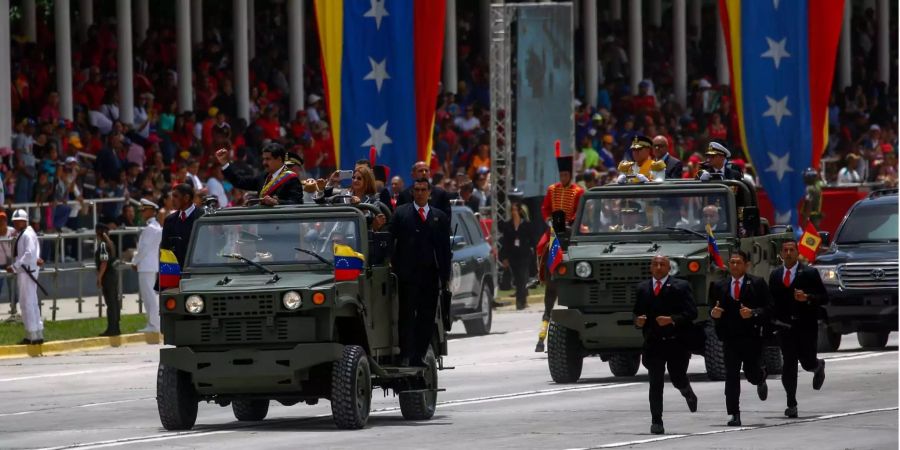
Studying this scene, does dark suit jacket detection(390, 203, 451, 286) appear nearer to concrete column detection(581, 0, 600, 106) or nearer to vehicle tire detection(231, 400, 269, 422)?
vehicle tire detection(231, 400, 269, 422)

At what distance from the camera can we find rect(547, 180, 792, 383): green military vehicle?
21016 millimetres

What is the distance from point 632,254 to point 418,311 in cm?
374

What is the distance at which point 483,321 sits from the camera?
29812 millimetres

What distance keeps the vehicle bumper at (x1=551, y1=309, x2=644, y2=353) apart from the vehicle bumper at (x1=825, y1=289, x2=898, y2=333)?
4.44 metres

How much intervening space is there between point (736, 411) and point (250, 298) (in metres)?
3.95

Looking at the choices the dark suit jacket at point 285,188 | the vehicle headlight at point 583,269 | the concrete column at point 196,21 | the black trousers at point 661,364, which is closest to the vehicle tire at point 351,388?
the dark suit jacket at point 285,188

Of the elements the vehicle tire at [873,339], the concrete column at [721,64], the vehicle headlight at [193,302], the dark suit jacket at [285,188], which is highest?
the concrete column at [721,64]

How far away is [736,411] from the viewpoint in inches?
679

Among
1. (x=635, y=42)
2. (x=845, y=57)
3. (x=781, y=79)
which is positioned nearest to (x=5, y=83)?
(x=781, y=79)

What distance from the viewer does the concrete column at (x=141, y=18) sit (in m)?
42.4

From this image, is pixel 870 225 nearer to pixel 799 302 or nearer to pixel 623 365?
pixel 623 365

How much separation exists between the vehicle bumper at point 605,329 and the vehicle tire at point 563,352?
297 mm

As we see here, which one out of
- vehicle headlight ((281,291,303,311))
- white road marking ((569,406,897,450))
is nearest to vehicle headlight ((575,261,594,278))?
white road marking ((569,406,897,450))

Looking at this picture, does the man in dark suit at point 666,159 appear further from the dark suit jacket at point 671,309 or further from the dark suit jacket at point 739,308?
the dark suit jacket at point 671,309
